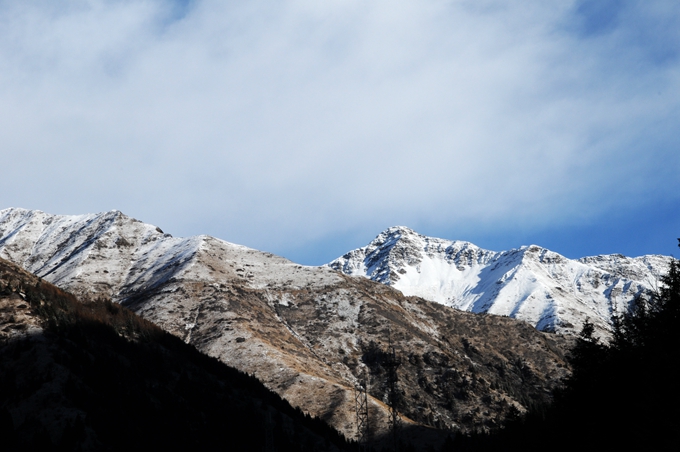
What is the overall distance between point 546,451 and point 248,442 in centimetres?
4163

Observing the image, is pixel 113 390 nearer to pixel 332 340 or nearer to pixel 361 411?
pixel 361 411

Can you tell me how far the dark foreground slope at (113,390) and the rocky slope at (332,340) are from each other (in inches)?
740

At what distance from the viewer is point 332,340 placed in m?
154

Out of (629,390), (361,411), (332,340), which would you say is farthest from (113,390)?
(332,340)

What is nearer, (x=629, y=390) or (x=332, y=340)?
(x=629, y=390)

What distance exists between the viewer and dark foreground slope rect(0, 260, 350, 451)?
57156 millimetres

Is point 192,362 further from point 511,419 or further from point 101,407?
point 511,419

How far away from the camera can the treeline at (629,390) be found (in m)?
38.9

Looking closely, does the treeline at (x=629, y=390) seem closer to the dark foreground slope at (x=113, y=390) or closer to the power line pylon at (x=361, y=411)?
the dark foreground slope at (x=113, y=390)

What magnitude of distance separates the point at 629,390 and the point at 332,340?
362 ft

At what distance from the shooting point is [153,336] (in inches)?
4122

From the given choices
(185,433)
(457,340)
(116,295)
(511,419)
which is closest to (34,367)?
(185,433)

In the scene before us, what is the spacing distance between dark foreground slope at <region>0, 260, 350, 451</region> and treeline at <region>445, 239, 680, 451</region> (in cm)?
2772

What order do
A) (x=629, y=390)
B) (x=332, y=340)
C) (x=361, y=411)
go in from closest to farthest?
(x=629, y=390) < (x=361, y=411) < (x=332, y=340)
